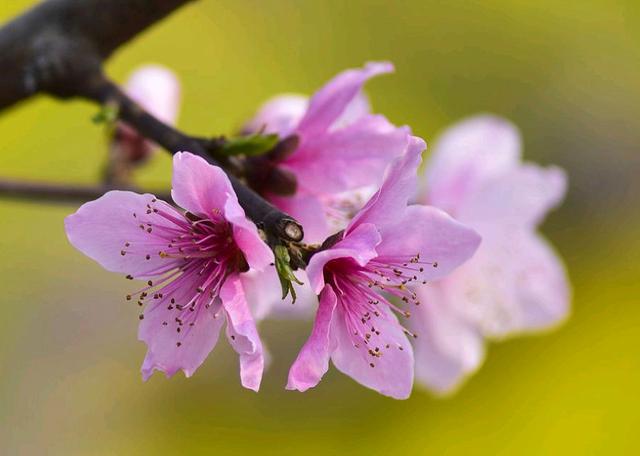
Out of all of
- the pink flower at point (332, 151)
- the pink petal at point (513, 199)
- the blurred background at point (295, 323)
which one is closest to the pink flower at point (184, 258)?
the pink flower at point (332, 151)

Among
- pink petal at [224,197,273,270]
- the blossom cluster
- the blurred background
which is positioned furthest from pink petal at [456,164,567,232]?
the blurred background

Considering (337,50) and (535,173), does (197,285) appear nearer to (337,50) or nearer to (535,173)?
(535,173)

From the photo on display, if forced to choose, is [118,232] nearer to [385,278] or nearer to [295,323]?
[385,278]

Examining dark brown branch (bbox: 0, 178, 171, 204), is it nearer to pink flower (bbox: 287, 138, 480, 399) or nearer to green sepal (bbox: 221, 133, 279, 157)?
green sepal (bbox: 221, 133, 279, 157)

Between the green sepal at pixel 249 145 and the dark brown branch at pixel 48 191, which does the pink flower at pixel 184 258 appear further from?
the dark brown branch at pixel 48 191

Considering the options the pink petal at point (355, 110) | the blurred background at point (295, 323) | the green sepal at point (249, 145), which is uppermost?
the green sepal at point (249, 145)

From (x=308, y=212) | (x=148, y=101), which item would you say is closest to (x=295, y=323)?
(x=148, y=101)
